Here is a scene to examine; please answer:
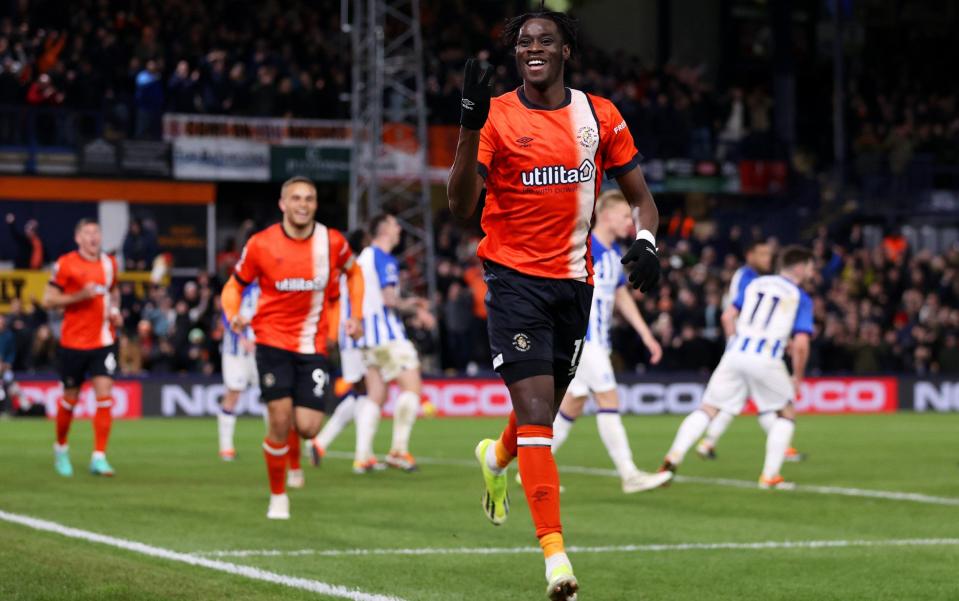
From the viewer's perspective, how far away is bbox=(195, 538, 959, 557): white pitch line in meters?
9.23

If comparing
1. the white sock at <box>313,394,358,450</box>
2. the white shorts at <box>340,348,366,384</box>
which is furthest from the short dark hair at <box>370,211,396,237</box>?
the white sock at <box>313,394,358,450</box>

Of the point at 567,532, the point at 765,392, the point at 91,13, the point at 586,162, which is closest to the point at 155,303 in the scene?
the point at 91,13

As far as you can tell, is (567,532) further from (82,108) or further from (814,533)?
(82,108)

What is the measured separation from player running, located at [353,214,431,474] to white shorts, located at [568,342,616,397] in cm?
261

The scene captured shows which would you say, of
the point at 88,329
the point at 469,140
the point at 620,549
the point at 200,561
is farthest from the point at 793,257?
the point at 469,140

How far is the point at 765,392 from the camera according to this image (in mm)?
14375

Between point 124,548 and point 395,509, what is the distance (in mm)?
3132

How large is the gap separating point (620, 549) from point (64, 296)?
7.12 meters

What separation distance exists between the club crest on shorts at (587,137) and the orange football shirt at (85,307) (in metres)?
8.72

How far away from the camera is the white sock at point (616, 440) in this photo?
43.4 ft

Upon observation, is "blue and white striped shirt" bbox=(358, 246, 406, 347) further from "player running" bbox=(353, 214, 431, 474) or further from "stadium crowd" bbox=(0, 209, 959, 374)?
"stadium crowd" bbox=(0, 209, 959, 374)

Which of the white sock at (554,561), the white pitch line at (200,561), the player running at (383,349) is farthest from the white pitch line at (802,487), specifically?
the white sock at (554,561)

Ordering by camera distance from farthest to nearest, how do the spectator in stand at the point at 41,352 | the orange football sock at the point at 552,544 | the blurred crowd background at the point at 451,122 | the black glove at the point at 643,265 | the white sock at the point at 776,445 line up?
the blurred crowd background at the point at 451,122
the spectator in stand at the point at 41,352
the white sock at the point at 776,445
the black glove at the point at 643,265
the orange football sock at the point at 552,544

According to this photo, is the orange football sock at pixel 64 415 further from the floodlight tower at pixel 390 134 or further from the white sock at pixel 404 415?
the floodlight tower at pixel 390 134
